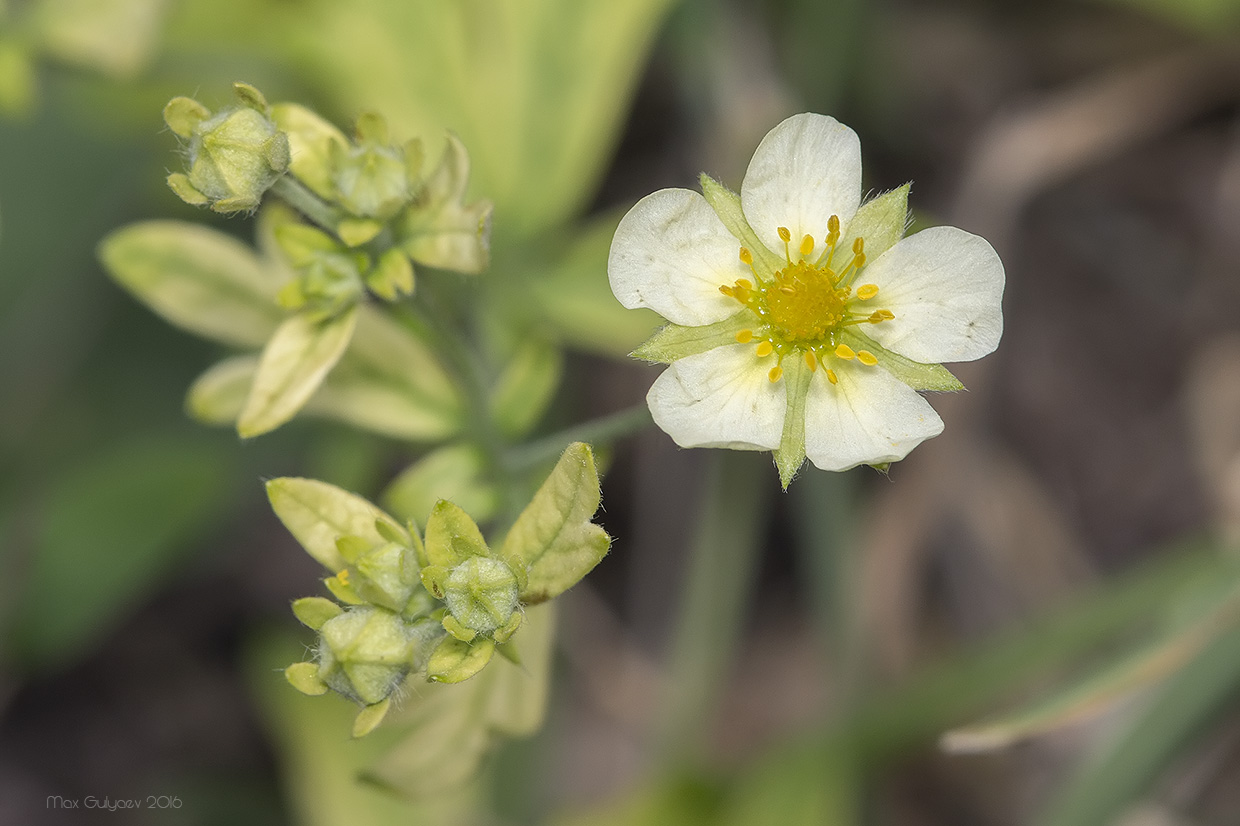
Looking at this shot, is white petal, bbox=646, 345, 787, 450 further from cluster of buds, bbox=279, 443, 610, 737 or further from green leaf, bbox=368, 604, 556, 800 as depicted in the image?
green leaf, bbox=368, 604, 556, 800

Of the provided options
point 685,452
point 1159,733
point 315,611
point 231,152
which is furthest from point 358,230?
point 685,452

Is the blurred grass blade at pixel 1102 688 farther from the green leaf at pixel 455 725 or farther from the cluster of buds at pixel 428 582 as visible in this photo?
the cluster of buds at pixel 428 582

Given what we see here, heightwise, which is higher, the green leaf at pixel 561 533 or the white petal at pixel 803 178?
the white petal at pixel 803 178

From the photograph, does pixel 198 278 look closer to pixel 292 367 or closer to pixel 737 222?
pixel 292 367

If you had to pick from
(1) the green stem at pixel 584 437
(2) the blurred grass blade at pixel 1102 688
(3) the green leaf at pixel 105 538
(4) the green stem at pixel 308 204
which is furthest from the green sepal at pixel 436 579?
(3) the green leaf at pixel 105 538

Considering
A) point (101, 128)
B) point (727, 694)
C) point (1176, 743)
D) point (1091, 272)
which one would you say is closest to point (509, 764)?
point (727, 694)

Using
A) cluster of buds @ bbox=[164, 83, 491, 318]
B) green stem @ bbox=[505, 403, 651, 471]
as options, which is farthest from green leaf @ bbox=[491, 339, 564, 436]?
cluster of buds @ bbox=[164, 83, 491, 318]
